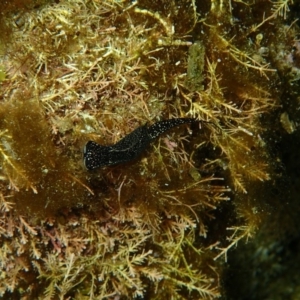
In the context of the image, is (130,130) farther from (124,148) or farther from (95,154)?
(95,154)

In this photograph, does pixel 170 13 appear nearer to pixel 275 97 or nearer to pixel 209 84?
pixel 209 84

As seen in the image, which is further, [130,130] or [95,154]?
[130,130]

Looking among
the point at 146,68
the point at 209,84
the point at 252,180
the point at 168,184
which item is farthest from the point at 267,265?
the point at 146,68

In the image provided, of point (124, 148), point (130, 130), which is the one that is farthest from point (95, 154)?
point (130, 130)
